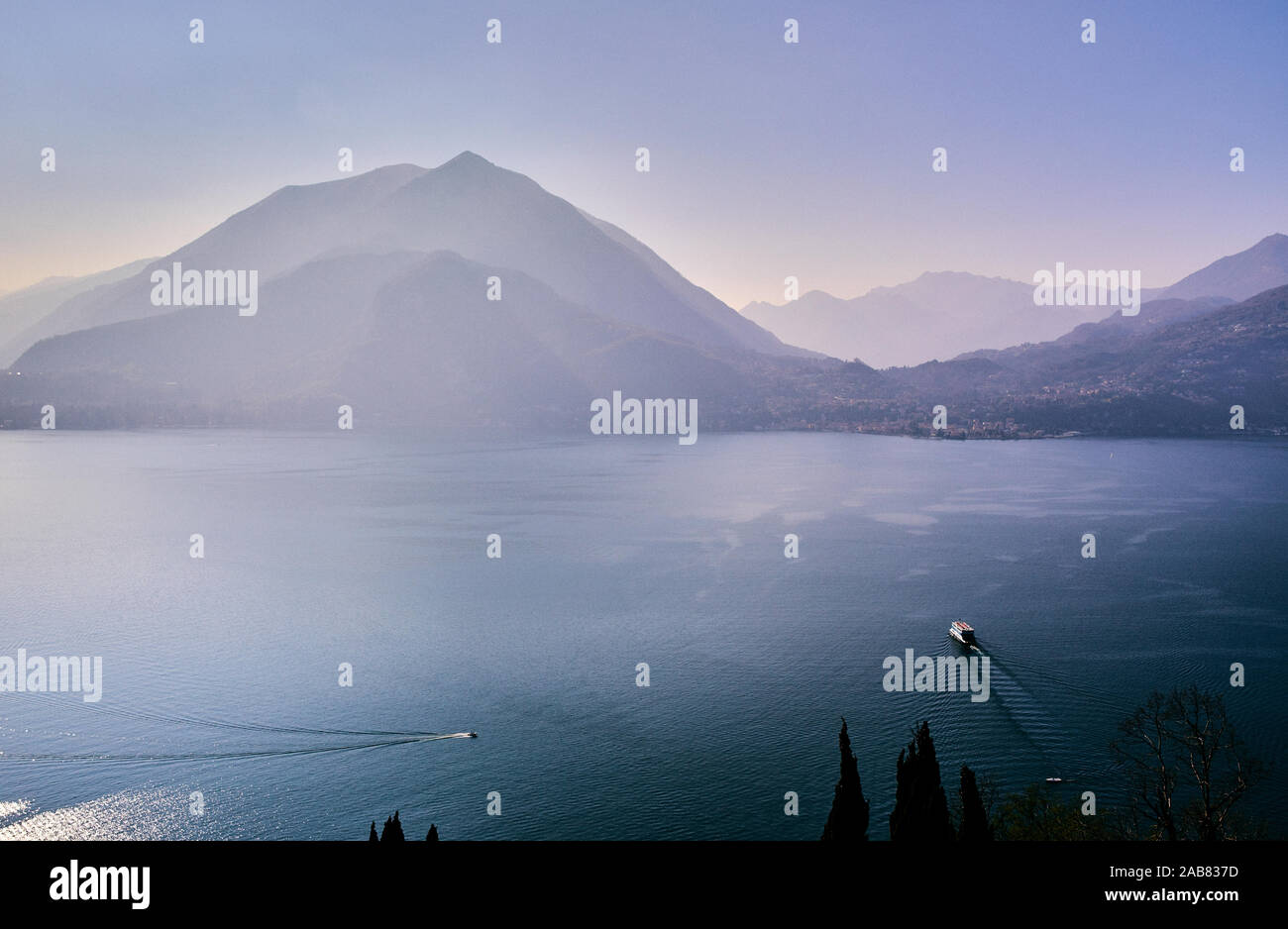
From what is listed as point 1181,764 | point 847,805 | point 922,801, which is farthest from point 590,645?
point 922,801

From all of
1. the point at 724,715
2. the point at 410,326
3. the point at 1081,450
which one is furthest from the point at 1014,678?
the point at 410,326

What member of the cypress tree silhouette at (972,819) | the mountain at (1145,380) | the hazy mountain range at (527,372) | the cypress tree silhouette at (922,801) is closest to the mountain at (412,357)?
the hazy mountain range at (527,372)

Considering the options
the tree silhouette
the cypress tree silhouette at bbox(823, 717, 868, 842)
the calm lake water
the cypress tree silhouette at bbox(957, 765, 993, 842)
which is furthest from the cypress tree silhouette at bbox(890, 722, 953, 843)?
the tree silhouette

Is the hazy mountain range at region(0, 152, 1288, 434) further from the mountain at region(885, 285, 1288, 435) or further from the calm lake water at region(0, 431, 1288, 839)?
the calm lake water at region(0, 431, 1288, 839)

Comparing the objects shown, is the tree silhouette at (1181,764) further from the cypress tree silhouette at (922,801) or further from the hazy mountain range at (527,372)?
the hazy mountain range at (527,372)
